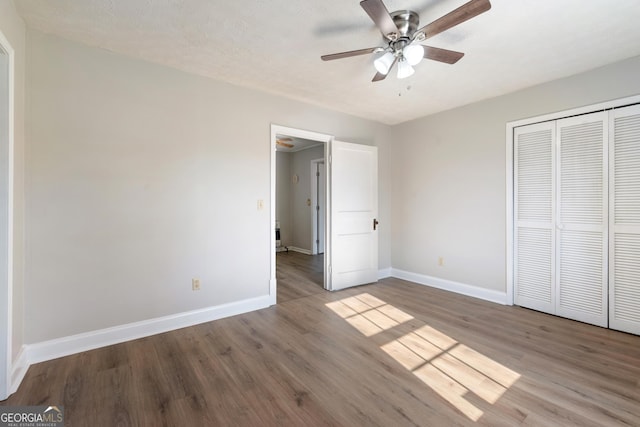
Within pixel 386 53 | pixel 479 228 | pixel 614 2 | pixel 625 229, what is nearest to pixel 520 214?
pixel 479 228

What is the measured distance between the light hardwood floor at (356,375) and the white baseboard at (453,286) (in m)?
0.48

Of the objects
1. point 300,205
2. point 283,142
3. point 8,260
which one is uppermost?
point 283,142

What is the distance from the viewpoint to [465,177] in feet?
12.3

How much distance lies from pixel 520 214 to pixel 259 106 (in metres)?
3.34

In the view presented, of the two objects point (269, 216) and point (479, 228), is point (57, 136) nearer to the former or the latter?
point (269, 216)

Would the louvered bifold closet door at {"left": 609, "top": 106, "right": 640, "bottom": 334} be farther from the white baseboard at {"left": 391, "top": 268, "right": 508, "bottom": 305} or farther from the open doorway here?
the open doorway

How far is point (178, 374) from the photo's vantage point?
2.00m

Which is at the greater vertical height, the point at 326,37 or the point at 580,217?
the point at 326,37

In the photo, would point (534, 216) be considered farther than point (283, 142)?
No

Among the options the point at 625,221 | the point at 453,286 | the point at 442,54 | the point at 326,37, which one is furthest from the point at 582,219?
the point at 326,37

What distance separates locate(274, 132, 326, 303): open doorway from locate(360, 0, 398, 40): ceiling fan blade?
138 inches

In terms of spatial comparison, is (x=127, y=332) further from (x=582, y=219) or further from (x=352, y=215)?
(x=582, y=219)

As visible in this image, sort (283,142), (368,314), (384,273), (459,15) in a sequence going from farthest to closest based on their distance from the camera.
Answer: (283,142) → (384,273) → (368,314) → (459,15)

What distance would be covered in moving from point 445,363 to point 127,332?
106 inches
